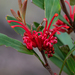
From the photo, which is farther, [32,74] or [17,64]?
[17,64]

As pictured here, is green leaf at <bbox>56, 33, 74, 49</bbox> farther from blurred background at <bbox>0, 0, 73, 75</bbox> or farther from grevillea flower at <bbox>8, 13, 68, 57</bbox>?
blurred background at <bbox>0, 0, 73, 75</bbox>

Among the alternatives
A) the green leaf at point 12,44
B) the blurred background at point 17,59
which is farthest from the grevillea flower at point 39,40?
the blurred background at point 17,59

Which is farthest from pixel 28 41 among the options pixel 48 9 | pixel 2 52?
pixel 2 52

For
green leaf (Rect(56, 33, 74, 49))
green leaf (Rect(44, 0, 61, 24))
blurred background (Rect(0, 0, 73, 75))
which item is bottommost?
blurred background (Rect(0, 0, 73, 75))

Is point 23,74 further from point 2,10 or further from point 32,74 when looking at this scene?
point 2,10

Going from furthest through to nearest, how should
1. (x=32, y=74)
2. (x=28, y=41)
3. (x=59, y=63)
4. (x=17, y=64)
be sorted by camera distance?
(x=17, y=64) → (x=32, y=74) → (x=59, y=63) → (x=28, y=41)

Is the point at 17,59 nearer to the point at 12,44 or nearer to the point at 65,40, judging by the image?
the point at 65,40

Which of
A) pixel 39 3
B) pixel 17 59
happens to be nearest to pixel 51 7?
pixel 39 3

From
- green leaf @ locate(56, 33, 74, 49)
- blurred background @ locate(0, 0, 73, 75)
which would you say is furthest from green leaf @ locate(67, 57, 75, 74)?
blurred background @ locate(0, 0, 73, 75)

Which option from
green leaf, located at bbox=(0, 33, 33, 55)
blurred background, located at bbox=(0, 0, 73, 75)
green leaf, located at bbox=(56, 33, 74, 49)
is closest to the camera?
green leaf, located at bbox=(0, 33, 33, 55)

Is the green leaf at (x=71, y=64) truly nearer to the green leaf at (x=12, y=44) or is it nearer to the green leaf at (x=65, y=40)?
the green leaf at (x=65, y=40)

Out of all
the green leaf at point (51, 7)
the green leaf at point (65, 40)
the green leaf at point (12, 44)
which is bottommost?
the green leaf at point (65, 40)
